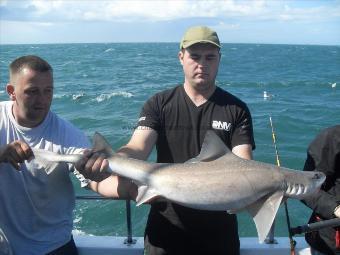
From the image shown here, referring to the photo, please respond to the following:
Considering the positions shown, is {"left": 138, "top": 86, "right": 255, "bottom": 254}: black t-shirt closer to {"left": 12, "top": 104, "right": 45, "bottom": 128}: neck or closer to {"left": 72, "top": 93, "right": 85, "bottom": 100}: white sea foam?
{"left": 12, "top": 104, "right": 45, "bottom": 128}: neck

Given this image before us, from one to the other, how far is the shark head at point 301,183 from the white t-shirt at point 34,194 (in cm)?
179

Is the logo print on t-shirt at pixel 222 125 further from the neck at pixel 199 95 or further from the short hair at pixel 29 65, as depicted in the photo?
the short hair at pixel 29 65

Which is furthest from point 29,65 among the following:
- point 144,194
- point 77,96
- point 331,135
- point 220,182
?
point 77,96

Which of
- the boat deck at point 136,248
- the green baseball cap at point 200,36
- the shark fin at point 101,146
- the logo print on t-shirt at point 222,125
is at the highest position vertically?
the green baseball cap at point 200,36

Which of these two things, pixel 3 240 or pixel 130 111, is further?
pixel 130 111

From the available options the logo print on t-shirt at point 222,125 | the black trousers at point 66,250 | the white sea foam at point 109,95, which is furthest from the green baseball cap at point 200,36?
the white sea foam at point 109,95

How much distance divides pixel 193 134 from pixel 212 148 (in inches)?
19.2

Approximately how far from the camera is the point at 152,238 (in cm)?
393

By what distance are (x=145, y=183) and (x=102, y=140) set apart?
0.51 m

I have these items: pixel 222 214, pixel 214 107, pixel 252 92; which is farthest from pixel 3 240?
pixel 252 92

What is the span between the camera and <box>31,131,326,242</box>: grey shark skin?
10.7 feet

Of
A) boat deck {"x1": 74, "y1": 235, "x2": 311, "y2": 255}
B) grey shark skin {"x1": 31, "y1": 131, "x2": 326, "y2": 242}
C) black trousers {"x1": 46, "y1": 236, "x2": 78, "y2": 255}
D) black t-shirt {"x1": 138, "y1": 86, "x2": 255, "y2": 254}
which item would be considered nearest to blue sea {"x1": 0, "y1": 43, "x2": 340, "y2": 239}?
boat deck {"x1": 74, "y1": 235, "x2": 311, "y2": 255}

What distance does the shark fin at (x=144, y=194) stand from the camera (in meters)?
3.40

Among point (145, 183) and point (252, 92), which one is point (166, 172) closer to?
point (145, 183)
